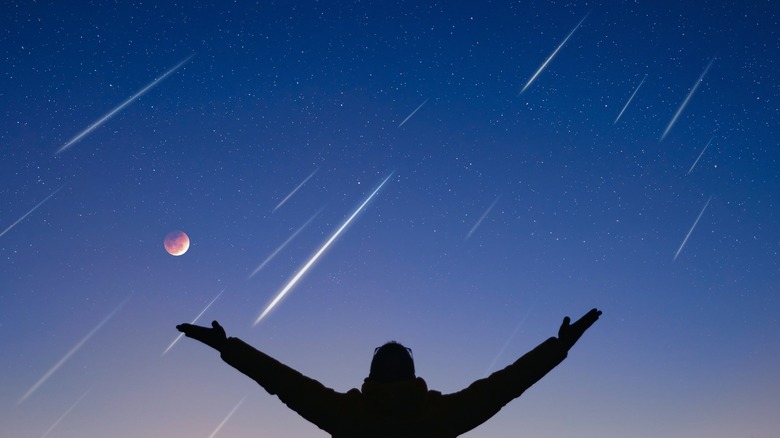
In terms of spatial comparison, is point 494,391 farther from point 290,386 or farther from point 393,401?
point 290,386

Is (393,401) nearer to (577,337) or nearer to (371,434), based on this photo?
(371,434)

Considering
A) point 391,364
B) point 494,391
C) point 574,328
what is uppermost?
point 574,328

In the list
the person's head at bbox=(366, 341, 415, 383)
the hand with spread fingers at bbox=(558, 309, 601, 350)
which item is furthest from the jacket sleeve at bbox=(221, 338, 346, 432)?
the hand with spread fingers at bbox=(558, 309, 601, 350)

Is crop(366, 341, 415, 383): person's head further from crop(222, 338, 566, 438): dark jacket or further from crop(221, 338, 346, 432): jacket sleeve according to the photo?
crop(221, 338, 346, 432): jacket sleeve

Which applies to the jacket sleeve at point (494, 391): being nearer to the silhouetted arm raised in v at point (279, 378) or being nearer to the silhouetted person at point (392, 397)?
the silhouetted person at point (392, 397)

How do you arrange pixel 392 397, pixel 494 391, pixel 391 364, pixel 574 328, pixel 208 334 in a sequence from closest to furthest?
pixel 392 397 → pixel 391 364 → pixel 494 391 → pixel 208 334 → pixel 574 328

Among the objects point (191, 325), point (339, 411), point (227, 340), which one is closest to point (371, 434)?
point (339, 411)

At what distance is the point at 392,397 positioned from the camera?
5652mm

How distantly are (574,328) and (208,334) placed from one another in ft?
12.5

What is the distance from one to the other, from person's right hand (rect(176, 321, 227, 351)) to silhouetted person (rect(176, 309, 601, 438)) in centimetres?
30

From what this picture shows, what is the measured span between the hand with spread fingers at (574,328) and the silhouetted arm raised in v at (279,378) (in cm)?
239

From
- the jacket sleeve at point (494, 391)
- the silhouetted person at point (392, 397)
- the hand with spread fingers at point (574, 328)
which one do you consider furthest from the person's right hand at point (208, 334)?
the hand with spread fingers at point (574, 328)

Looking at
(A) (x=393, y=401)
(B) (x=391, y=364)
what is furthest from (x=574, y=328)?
(A) (x=393, y=401)

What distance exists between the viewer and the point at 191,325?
21.5 feet
